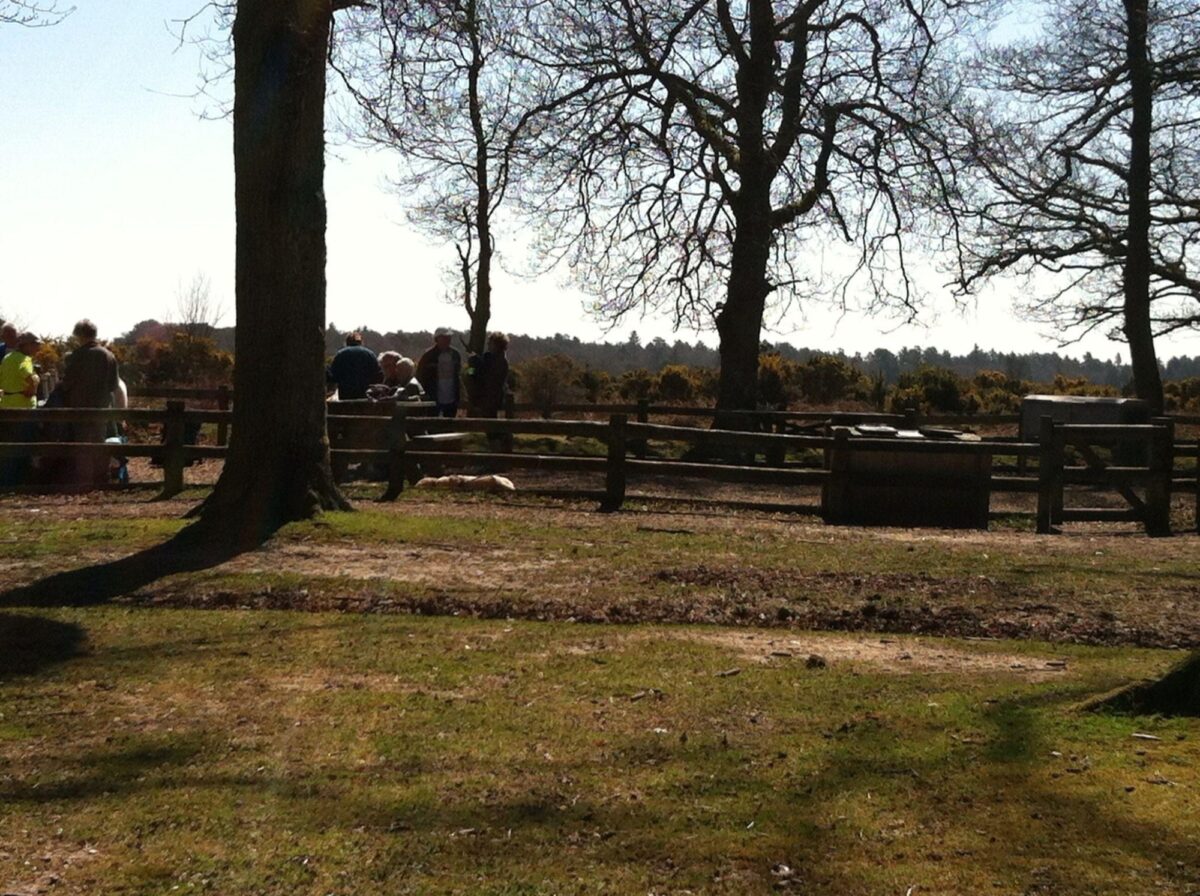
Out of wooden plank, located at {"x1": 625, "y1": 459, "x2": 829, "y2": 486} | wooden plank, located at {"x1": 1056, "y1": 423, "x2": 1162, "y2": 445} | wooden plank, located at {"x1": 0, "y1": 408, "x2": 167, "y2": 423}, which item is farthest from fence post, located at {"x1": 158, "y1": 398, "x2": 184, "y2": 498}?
wooden plank, located at {"x1": 1056, "y1": 423, "x2": 1162, "y2": 445}

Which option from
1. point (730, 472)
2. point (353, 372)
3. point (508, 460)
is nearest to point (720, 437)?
point (730, 472)

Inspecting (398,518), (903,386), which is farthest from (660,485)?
(903,386)

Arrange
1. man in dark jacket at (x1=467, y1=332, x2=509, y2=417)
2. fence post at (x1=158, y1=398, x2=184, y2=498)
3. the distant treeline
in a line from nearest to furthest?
fence post at (x1=158, y1=398, x2=184, y2=498)
man in dark jacket at (x1=467, y1=332, x2=509, y2=417)
the distant treeline

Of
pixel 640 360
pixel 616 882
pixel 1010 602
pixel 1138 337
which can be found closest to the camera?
pixel 616 882

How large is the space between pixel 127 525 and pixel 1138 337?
21.2 m

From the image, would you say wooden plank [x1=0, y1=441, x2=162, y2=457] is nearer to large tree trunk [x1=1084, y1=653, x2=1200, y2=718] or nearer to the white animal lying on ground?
the white animal lying on ground

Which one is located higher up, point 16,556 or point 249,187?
point 249,187

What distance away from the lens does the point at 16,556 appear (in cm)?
1098

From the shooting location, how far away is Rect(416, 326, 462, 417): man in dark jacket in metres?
20.7

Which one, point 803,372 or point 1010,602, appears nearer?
point 1010,602

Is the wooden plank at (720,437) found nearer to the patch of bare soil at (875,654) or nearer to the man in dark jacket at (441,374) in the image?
the man in dark jacket at (441,374)

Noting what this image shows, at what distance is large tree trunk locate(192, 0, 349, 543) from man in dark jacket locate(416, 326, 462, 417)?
820cm

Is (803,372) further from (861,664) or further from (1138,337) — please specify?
(861,664)

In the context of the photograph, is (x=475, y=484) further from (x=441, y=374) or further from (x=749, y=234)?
(x=749, y=234)
